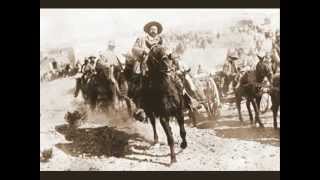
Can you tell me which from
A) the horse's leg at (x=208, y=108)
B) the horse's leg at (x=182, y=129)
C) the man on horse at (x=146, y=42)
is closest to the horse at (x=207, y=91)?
the horse's leg at (x=208, y=108)

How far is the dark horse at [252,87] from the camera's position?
4.32 metres

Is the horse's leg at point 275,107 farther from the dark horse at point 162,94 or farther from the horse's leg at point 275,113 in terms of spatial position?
the dark horse at point 162,94

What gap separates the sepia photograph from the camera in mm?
4297

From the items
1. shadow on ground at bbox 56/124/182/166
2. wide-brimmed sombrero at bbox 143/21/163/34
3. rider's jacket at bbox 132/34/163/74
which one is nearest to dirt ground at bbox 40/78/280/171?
shadow on ground at bbox 56/124/182/166

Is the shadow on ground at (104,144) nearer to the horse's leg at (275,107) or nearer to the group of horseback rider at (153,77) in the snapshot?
the group of horseback rider at (153,77)

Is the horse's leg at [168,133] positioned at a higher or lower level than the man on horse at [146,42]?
lower

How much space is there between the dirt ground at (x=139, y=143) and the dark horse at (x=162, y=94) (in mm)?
55

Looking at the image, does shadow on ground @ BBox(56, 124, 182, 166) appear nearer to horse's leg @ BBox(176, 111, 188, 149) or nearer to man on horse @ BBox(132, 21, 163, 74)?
horse's leg @ BBox(176, 111, 188, 149)

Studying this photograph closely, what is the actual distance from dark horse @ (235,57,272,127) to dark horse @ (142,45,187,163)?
53 centimetres

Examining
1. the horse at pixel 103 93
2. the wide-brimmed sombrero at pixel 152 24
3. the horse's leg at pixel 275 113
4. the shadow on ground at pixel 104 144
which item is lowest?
the shadow on ground at pixel 104 144

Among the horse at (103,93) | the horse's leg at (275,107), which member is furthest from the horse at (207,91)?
the horse at (103,93)

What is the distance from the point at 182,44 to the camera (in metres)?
4.32
